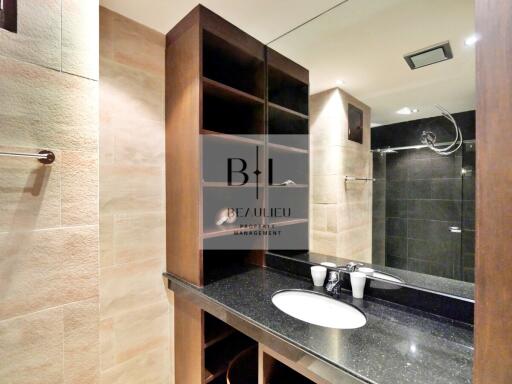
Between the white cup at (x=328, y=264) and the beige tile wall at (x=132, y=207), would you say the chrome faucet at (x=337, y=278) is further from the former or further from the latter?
the beige tile wall at (x=132, y=207)

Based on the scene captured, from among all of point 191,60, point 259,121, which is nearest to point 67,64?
point 191,60

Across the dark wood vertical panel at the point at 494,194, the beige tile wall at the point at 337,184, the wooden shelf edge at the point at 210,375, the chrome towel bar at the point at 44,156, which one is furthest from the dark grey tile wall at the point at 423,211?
the chrome towel bar at the point at 44,156

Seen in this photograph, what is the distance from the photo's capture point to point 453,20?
1009 millimetres

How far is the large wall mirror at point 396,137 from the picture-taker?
1014 mm

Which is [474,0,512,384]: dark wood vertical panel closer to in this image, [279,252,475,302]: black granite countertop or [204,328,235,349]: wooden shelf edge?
[279,252,475,302]: black granite countertop

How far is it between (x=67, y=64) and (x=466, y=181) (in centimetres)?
155

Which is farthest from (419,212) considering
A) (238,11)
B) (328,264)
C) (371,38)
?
(238,11)

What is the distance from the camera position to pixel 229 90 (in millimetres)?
1455

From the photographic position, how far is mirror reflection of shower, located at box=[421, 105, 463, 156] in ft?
3.32

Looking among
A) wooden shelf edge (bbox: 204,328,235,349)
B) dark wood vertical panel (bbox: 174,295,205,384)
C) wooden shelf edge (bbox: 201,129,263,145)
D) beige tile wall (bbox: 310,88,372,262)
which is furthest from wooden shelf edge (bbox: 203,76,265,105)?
wooden shelf edge (bbox: 204,328,235,349)

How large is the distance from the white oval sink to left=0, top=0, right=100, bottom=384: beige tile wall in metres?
0.82

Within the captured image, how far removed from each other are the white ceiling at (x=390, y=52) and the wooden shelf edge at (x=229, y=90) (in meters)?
0.35

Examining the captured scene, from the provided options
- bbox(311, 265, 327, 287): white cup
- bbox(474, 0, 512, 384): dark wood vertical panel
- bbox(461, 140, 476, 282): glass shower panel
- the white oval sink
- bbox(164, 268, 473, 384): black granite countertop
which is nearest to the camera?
bbox(474, 0, 512, 384): dark wood vertical panel

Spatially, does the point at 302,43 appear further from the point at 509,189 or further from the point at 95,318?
the point at 95,318
